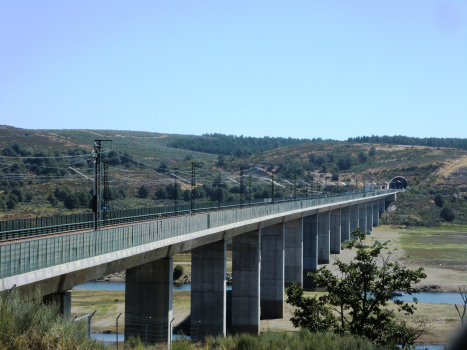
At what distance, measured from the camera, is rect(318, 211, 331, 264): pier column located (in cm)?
7638

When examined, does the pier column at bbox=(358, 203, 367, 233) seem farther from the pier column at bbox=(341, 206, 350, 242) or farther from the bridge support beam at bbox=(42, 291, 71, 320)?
the bridge support beam at bbox=(42, 291, 71, 320)

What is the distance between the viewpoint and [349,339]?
19.5 meters

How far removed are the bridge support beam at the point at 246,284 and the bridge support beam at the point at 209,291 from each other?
5138 millimetres

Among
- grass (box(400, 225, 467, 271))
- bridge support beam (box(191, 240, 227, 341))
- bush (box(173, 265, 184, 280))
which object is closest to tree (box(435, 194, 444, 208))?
grass (box(400, 225, 467, 271))

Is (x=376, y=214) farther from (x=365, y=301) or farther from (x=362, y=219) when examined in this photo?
(x=365, y=301)

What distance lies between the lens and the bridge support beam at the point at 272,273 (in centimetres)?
4888

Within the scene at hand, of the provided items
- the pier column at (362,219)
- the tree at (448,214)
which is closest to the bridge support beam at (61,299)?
the pier column at (362,219)

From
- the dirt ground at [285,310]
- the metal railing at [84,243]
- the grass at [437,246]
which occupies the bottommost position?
the grass at [437,246]

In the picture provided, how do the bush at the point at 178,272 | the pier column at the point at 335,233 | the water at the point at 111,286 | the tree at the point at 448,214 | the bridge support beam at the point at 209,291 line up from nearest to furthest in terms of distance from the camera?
the bridge support beam at the point at 209,291 < the water at the point at 111,286 < the bush at the point at 178,272 < the pier column at the point at 335,233 < the tree at the point at 448,214

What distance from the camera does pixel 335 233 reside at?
85812 mm

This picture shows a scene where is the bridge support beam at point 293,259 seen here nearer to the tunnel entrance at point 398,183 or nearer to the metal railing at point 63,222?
the metal railing at point 63,222

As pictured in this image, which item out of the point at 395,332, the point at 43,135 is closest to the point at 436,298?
the point at 395,332

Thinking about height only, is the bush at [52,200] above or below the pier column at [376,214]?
above

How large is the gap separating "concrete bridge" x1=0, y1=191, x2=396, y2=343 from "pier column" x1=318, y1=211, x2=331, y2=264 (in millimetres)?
3273
